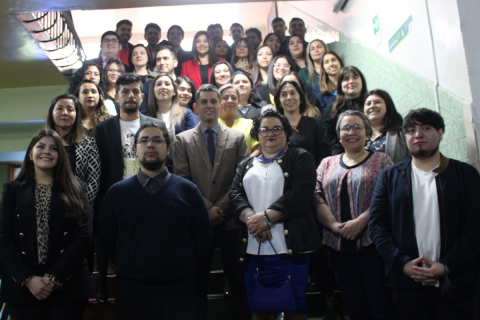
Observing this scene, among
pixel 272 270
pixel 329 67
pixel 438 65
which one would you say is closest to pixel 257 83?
pixel 329 67

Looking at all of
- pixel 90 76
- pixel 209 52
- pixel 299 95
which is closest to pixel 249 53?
pixel 209 52

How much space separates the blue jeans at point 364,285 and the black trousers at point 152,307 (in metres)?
0.90

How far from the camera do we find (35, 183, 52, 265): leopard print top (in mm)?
2160

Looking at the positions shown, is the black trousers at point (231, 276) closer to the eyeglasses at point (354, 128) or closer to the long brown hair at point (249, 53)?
the eyeglasses at point (354, 128)

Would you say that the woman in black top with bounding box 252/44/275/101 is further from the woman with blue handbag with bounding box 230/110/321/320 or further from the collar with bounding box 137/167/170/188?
the collar with bounding box 137/167/170/188

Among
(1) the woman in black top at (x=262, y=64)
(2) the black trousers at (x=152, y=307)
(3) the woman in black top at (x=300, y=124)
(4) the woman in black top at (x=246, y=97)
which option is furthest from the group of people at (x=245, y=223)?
(1) the woman in black top at (x=262, y=64)

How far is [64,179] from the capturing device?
233 cm

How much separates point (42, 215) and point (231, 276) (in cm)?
116

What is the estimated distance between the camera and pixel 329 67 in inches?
177

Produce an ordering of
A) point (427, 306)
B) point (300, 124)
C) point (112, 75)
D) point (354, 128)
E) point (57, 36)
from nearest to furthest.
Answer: point (427, 306) → point (354, 128) → point (300, 124) → point (112, 75) → point (57, 36)

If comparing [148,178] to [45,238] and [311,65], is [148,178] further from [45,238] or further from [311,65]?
[311,65]

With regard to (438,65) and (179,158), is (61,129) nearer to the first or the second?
(179,158)

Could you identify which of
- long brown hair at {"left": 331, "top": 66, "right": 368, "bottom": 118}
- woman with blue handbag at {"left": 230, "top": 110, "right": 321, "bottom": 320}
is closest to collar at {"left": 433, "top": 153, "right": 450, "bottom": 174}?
woman with blue handbag at {"left": 230, "top": 110, "right": 321, "bottom": 320}

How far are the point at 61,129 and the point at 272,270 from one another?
1799 mm
